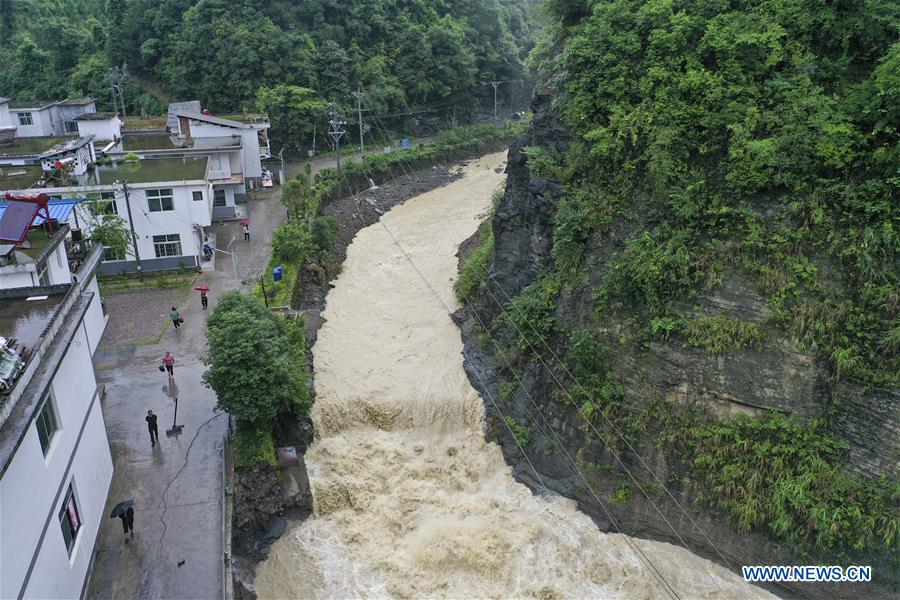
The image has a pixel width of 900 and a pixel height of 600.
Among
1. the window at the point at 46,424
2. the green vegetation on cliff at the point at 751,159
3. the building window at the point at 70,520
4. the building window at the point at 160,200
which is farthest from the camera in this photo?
the building window at the point at 160,200

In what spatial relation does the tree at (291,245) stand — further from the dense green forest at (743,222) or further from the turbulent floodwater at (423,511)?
the dense green forest at (743,222)

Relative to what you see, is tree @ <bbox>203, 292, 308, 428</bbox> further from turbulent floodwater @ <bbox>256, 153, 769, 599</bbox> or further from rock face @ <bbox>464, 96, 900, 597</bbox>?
rock face @ <bbox>464, 96, 900, 597</bbox>

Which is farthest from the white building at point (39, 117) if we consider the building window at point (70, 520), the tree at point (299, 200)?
the building window at point (70, 520)

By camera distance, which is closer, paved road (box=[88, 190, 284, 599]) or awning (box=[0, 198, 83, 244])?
paved road (box=[88, 190, 284, 599])

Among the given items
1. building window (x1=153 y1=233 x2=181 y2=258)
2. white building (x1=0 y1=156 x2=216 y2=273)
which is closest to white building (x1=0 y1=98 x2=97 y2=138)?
white building (x1=0 y1=156 x2=216 y2=273)

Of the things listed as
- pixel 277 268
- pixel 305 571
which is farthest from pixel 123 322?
pixel 305 571
